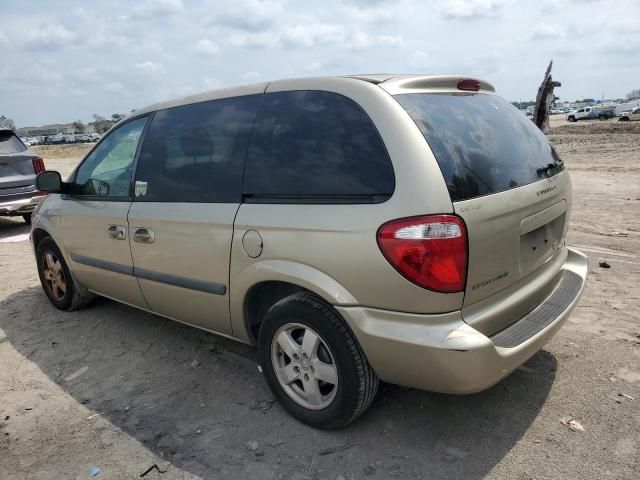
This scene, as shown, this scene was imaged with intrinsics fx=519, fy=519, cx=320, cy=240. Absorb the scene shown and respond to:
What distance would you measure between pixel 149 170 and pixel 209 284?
103 centimetres

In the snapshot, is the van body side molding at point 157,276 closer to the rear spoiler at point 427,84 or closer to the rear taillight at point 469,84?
the rear spoiler at point 427,84

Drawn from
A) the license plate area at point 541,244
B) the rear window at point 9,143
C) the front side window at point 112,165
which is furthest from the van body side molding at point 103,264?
the rear window at point 9,143

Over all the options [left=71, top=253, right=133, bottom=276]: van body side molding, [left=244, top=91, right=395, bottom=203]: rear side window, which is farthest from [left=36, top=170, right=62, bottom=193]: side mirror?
[left=244, top=91, right=395, bottom=203]: rear side window

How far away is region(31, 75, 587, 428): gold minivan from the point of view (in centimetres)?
238

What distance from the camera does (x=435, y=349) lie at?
7.66 feet

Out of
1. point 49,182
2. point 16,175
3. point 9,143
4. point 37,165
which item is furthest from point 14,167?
point 49,182

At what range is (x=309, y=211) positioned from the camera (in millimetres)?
2670

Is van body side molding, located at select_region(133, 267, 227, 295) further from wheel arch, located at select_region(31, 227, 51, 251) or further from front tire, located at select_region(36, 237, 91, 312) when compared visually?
wheel arch, located at select_region(31, 227, 51, 251)

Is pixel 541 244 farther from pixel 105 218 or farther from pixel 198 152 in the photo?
pixel 105 218

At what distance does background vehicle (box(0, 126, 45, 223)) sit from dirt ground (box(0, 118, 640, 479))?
16.0 feet

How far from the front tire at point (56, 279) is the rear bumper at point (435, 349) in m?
3.29

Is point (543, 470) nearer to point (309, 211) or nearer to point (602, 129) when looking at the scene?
point (309, 211)

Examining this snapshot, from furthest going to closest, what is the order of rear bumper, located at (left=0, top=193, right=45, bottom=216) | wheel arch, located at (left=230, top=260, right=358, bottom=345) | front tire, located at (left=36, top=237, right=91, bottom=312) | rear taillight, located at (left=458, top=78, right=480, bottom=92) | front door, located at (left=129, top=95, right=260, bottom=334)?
1. rear bumper, located at (left=0, top=193, right=45, bottom=216)
2. front tire, located at (left=36, top=237, right=91, bottom=312)
3. front door, located at (left=129, top=95, right=260, bottom=334)
4. rear taillight, located at (left=458, top=78, right=480, bottom=92)
5. wheel arch, located at (left=230, top=260, right=358, bottom=345)

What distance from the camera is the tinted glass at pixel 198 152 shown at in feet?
10.3
